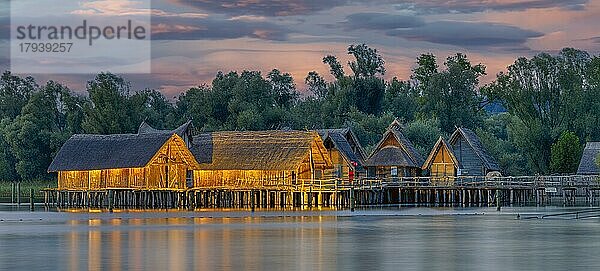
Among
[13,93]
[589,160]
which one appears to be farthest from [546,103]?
[13,93]

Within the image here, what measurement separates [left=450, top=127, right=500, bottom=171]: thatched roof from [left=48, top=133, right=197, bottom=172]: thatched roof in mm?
17672

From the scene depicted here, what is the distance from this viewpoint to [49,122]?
10894 centimetres

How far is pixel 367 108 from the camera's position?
11425 cm

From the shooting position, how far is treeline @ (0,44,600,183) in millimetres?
94062

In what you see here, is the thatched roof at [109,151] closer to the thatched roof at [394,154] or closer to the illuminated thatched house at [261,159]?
the illuminated thatched house at [261,159]

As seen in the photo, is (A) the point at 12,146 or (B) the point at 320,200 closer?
(B) the point at 320,200

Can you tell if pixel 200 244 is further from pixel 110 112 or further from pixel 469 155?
pixel 110 112

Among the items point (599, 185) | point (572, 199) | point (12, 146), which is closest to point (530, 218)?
point (599, 185)

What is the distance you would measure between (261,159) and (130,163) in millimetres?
7995

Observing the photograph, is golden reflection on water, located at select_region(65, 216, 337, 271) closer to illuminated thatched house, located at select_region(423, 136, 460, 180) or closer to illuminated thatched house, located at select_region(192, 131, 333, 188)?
illuminated thatched house, located at select_region(192, 131, 333, 188)

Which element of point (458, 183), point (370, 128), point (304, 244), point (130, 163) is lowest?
point (304, 244)

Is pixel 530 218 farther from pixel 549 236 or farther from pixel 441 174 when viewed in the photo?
pixel 441 174

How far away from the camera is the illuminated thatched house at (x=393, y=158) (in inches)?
3300

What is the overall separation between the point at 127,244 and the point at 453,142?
168ft
